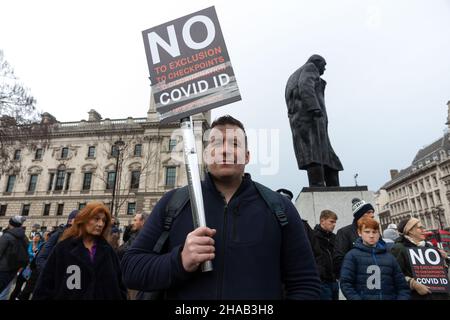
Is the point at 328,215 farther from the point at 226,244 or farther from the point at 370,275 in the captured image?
the point at 226,244

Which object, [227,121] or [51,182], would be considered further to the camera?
[51,182]

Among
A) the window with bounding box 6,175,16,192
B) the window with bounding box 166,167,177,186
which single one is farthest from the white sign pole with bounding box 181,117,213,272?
the window with bounding box 6,175,16,192

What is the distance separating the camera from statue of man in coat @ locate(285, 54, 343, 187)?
20.3ft

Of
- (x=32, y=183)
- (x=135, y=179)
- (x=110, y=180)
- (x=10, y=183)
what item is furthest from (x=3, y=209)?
(x=135, y=179)

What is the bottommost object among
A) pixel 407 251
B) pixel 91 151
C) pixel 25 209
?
pixel 407 251

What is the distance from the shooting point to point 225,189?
1650 millimetres

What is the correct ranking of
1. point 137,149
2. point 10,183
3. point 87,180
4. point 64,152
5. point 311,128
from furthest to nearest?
point 64,152 < point 10,183 < point 137,149 < point 87,180 < point 311,128

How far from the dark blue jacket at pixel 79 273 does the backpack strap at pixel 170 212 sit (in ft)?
5.54

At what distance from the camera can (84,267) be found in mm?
2738

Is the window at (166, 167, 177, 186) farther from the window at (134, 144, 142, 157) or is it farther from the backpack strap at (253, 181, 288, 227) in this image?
the backpack strap at (253, 181, 288, 227)

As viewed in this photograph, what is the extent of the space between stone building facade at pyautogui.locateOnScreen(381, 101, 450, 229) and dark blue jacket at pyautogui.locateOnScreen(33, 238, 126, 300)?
57.9m

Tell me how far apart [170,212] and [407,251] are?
3.18m

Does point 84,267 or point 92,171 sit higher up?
point 92,171
